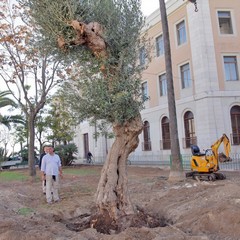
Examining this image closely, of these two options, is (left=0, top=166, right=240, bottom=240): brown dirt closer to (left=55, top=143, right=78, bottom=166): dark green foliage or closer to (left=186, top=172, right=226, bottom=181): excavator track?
(left=186, top=172, right=226, bottom=181): excavator track

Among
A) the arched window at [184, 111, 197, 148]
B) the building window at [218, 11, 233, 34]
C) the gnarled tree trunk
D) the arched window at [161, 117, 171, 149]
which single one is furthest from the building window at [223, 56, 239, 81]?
the gnarled tree trunk

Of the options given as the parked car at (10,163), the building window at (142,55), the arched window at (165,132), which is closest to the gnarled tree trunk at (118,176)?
the building window at (142,55)

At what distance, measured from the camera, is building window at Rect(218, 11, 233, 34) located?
2316 centimetres

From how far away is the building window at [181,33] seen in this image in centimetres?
2425

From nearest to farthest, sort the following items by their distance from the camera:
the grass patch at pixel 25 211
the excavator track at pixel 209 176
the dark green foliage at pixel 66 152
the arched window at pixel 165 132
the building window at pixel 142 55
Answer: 1. the building window at pixel 142 55
2. the grass patch at pixel 25 211
3. the excavator track at pixel 209 176
4. the arched window at pixel 165 132
5. the dark green foliage at pixel 66 152

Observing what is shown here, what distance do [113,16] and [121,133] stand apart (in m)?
2.45

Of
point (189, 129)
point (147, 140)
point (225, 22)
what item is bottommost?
point (147, 140)

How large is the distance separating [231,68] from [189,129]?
4.97 m

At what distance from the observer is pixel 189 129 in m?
23.6

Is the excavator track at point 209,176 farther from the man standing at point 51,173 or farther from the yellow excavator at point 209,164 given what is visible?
the man standing at point 51,173

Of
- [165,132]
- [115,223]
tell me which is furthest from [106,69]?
[165,132]

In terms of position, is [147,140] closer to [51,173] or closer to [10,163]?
[10,163]

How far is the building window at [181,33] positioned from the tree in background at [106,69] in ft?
58.3

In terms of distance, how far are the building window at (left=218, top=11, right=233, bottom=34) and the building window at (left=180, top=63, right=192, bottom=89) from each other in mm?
3378
